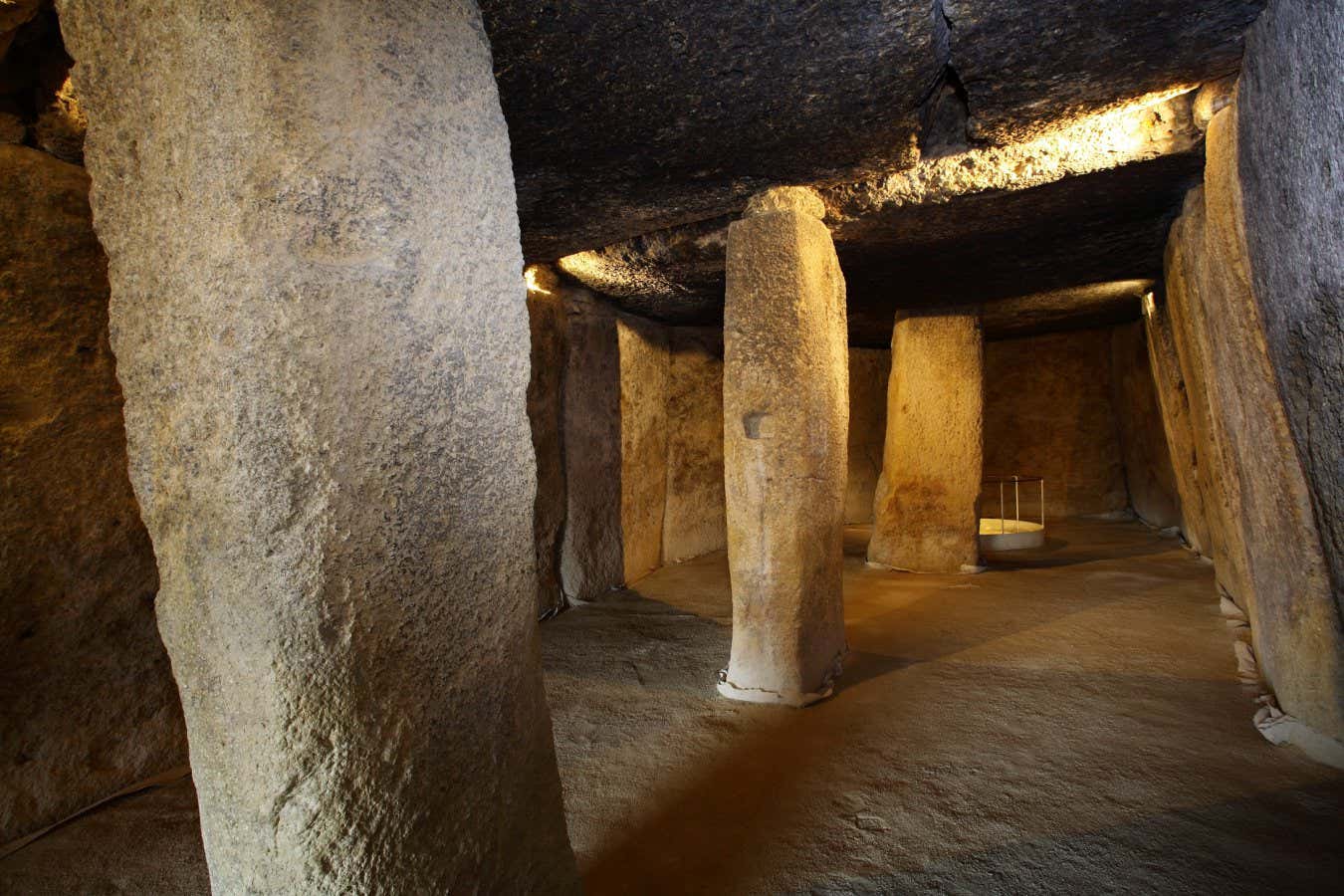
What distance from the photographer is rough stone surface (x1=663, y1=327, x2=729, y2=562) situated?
6156 millimetres

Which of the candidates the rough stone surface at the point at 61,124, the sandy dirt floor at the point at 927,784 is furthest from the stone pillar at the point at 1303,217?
the rough stone surface at the point at 61,124

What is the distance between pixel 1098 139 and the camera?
2650 mm

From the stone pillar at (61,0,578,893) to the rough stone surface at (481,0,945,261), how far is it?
780mm

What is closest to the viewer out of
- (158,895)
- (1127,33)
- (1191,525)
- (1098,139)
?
(158,895)

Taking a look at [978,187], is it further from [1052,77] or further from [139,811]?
[139,811]

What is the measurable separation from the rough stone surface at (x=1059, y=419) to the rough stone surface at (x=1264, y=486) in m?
5.88

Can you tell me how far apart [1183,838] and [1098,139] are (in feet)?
7.80

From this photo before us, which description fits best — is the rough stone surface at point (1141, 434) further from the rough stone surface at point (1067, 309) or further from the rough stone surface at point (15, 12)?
the rough stone surface at point (15, 12)

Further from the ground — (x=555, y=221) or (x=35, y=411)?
(x=555, y=221)

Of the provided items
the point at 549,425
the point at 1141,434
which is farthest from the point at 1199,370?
the point at 1141,434

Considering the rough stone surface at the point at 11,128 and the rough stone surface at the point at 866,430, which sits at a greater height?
the rough stone surface at the point at 11,128

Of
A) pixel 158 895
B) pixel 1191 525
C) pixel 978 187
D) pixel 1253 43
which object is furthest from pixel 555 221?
pixel 1191 525

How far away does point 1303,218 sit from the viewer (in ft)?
5.06

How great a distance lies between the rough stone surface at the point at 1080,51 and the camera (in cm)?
185
